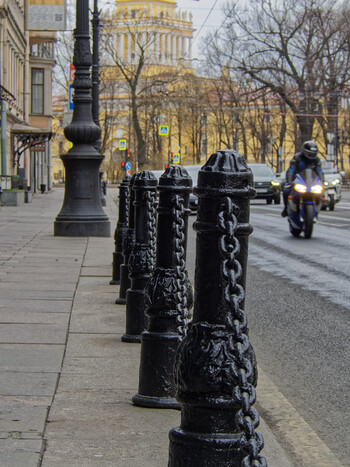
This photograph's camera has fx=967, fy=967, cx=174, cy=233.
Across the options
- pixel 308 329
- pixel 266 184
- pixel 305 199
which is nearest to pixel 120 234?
pixel 308 329

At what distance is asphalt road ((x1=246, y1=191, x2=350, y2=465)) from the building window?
43.6 meters

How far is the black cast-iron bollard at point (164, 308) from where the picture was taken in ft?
15.1

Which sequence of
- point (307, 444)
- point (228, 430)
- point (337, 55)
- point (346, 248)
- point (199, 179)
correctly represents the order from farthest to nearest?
point (337, 55)
point (346, 248)
point (307, 444)
point (199, 179)
point (228, 430)

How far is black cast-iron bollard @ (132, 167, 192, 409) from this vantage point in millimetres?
4590

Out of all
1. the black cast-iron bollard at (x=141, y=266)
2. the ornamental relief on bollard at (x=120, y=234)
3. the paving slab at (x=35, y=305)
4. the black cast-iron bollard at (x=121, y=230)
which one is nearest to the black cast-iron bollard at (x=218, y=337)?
the black cast-iron bollard at (x=141, y=266)

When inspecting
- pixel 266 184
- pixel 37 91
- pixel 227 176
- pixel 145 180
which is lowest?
pixel 266 184

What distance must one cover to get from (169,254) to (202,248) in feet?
6.13

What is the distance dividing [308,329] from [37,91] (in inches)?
2024

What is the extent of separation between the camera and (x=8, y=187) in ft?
112

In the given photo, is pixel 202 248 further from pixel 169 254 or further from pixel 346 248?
pixel 346 248

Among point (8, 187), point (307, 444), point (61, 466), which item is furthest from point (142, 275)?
point (8, 187)

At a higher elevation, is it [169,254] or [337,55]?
[337,55]

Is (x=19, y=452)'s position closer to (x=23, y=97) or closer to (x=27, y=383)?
(x=27, y=383)

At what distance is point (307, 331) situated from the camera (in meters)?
Result: 7.41
